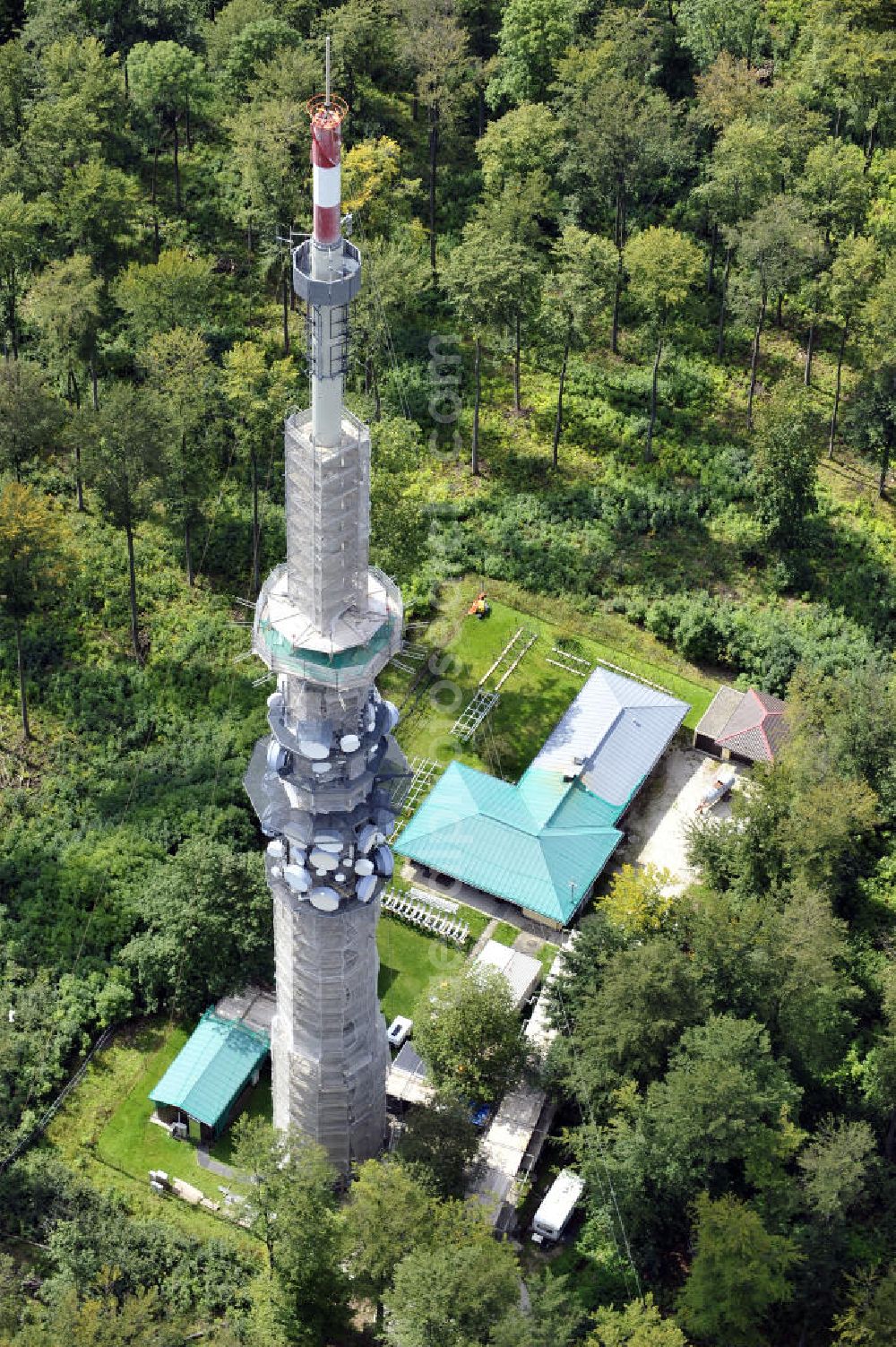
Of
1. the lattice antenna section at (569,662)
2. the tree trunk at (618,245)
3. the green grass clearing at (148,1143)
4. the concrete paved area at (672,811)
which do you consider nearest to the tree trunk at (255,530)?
the lattice antenna section at (569,662)

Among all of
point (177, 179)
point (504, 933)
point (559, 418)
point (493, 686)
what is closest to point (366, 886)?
point (504, 933)

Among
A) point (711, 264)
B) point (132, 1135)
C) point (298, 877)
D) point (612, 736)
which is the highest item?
point (298, 877)

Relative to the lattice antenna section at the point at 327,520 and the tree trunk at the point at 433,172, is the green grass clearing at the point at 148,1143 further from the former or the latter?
the tree trunk at the point at 433,172

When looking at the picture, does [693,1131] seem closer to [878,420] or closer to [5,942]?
[5,942]

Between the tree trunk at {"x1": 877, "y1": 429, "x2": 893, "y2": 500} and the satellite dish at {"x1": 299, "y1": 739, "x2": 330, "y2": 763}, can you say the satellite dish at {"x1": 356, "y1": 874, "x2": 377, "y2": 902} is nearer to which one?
the satellite dish at {"x1": 299, "y1": 739, "x2": 330, "y2": 763}

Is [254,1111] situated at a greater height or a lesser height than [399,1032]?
lesser

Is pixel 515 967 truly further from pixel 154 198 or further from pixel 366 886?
pixel 154 198

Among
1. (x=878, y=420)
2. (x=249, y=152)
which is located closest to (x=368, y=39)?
(x=249, y=152)
